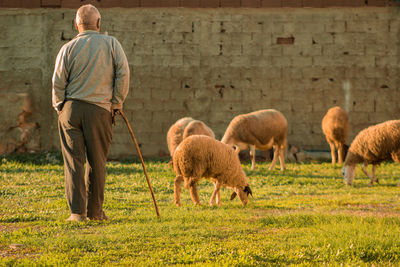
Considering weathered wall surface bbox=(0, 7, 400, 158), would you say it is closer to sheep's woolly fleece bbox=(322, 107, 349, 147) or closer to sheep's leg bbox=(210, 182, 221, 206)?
sheep's woolly fleece bbox=(322, 107, 349, 147)

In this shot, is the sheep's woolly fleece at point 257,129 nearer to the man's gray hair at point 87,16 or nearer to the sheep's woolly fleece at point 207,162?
the sheep's woolly fleece at point 207,162

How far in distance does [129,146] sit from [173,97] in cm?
200

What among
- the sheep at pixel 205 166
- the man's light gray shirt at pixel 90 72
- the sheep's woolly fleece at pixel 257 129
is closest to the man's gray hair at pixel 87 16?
the man's light gray shirt at pixel 90 72

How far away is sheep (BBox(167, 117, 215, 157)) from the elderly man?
17.7 feet

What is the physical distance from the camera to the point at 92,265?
379cm

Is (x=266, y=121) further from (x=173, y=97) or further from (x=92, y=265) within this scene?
(x=92, y=265)

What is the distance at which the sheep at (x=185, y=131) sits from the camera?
10969 mm

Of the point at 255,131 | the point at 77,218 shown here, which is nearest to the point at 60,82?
the point at 77,218

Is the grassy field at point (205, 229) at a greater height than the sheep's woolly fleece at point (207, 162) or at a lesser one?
lesser

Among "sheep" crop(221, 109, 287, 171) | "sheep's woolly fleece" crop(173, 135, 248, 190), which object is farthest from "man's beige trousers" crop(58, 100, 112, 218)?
"sheep" crop(221, 109, 287, 171)

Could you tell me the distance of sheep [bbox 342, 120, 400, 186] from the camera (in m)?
10.1

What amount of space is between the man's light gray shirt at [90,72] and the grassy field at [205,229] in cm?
137

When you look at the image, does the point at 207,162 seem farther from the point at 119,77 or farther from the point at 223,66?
the point at 223,66

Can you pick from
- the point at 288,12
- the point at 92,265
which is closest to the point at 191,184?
the point at 92,265
